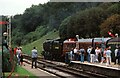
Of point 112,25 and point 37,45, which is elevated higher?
point 112,25

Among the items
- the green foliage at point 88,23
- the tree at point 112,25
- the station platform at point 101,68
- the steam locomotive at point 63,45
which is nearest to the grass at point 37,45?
the green foliage at point 88,23

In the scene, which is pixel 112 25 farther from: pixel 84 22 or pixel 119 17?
pixel 84 22

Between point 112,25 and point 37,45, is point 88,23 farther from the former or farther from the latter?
point 37,45

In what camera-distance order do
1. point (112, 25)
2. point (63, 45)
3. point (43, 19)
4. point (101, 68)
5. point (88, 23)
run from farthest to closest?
point (43, 19) < point (88, 23) < point (112, 25) < point (63, 45) < point (101, 68)

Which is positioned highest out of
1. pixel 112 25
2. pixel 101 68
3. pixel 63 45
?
pixel 112 25

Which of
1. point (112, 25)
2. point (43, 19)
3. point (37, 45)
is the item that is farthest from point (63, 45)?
point (43, 19)

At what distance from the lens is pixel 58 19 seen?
278 feet

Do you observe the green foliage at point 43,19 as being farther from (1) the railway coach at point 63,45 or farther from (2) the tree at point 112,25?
(1) the railway coach at point 63,45

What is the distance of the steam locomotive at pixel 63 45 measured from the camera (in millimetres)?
34906

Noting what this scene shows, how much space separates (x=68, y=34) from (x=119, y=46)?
34346 mm

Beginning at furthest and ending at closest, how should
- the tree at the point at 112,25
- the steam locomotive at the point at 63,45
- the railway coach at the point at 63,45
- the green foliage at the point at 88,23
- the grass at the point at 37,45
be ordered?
the grass at the point at 37,45 → the green foliage at the point at 88,23 → the tree at the point at 112,25 → the railway coach at the point at 63,45 → the steam locomotive at the point at 63,45

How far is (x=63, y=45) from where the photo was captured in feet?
138

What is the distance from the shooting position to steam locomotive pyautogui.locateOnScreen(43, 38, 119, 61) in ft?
115

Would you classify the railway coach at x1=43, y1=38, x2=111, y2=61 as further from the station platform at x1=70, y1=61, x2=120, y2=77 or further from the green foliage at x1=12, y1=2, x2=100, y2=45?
the green foliage at x1=12, y1=2, x2=100, y2=45
